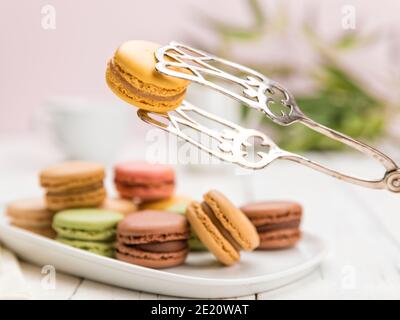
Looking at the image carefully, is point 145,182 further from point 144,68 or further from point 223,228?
point 144,68

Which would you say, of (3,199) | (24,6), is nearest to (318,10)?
(24,6)

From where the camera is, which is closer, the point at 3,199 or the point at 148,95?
the point at 148,95

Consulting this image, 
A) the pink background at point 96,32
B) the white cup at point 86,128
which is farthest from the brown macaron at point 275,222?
the pink background at point 96,32

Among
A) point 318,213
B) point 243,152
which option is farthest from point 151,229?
point 318,213

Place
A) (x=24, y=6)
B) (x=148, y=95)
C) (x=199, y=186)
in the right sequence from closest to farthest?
1. (x=148, y=95)
2. (x=199, y=186)
3. (x=24, y=6)

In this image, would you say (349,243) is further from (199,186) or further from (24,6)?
(24,6)

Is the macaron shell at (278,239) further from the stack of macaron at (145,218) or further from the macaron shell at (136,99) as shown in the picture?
the macaron shell at (136,99)
